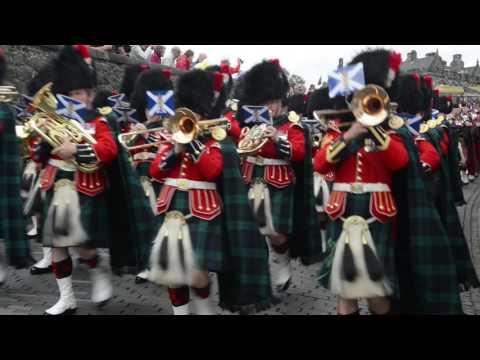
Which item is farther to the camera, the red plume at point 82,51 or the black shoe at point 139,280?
the black shoe at point 139,280

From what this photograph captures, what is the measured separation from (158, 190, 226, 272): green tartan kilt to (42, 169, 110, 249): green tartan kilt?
3.10ft

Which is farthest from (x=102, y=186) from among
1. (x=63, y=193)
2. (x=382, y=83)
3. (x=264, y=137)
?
(x=382, y=83)

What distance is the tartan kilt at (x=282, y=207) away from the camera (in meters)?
5.66

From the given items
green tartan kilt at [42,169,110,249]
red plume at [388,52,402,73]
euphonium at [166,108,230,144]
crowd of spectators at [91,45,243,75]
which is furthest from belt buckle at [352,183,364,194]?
crowd of spectators at [91,45,243,75]

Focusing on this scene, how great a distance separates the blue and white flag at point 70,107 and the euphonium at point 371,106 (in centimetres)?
226

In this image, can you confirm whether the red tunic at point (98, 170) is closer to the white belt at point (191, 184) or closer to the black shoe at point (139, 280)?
the white belt at point (191, 184)

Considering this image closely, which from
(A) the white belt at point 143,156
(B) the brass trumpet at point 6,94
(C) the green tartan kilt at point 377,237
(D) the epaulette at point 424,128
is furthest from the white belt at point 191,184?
(D) the epaulette at point 424,128

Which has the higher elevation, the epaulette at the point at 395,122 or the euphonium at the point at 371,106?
the euphonium at the point at 371,106

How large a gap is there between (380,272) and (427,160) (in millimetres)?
1898

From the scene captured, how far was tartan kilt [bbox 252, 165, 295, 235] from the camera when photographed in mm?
5660

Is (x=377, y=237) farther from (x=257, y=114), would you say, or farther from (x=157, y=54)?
(x=157, y=54)

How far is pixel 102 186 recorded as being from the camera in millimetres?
4871

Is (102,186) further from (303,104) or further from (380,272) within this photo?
(303,104)

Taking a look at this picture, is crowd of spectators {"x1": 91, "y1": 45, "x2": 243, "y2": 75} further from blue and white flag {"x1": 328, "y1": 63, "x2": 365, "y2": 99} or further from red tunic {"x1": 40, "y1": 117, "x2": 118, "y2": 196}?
blue and white flag {"x1": 328, "y1": 63, "x2": 365, "y2": 99}
